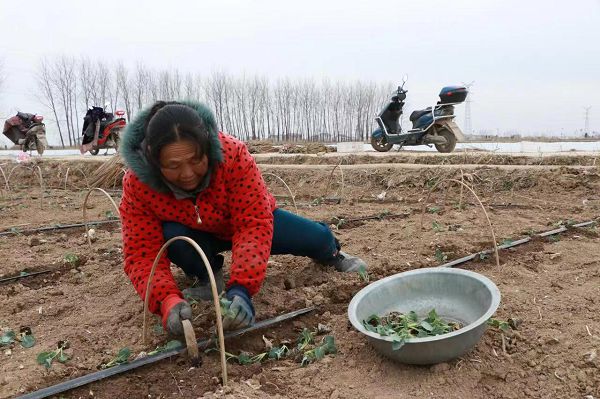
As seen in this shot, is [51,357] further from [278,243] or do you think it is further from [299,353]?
[278,243]

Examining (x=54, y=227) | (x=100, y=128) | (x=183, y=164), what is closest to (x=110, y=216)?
(x=54, y=227)

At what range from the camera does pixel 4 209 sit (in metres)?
5.81

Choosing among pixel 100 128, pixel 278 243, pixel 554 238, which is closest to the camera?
pixel 278 243

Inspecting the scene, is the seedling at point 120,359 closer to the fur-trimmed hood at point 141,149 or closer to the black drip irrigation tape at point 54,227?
the fur-trimmed hood at point 141,149

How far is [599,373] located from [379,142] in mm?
Result: 9057

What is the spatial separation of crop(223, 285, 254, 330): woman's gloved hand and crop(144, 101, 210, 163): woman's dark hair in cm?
55

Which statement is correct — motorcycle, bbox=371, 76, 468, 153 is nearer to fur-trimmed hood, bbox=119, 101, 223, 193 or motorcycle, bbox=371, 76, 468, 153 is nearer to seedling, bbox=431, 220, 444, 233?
seedling, bbox=431, 220, 444, 233

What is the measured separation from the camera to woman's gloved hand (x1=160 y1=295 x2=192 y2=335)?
173cm

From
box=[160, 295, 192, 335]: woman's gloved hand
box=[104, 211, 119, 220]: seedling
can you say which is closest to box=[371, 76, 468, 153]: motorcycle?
box=[104, 211, 119, 220]: seedling

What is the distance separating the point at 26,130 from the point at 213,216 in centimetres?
1245

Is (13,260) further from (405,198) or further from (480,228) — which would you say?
(405,198)

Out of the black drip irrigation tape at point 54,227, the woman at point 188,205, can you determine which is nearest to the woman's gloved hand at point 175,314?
the woman at point 188,205

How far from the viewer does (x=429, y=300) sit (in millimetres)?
2041

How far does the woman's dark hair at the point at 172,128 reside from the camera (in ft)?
5.33
